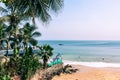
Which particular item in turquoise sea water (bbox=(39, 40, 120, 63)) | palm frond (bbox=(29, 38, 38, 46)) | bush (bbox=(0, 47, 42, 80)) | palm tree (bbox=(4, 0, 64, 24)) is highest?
palm tree (bbox=(4, 0, 64, 24))

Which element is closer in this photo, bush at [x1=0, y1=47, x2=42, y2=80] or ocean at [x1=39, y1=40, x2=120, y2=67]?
bush at [x1=0, y1=47, x2=42, y2=80]

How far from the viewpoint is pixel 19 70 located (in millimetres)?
17375

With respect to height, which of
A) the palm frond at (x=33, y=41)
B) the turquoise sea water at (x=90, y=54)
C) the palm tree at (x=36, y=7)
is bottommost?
the turquoise sea water at (x=90, y=54)

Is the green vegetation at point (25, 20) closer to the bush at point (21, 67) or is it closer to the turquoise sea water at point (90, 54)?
the bush at point (21, 67)

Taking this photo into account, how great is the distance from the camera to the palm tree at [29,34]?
31875mm

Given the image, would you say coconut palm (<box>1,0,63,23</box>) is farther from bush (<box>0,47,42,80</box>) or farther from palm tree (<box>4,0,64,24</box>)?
bush (<box>0,47,42,80</box>)

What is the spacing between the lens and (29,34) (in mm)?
32156

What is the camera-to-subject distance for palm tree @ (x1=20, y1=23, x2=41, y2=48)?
31.9 meters

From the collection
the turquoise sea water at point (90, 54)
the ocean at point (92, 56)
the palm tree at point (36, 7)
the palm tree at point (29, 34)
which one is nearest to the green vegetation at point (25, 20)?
the palm tree at point (36, 7)

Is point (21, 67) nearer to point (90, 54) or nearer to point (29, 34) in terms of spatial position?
point (29, 34)

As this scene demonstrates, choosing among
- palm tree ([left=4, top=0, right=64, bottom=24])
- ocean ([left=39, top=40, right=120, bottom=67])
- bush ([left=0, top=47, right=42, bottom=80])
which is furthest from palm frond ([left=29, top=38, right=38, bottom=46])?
palm tree ([left=4, top=0, right=64, bottom=24])

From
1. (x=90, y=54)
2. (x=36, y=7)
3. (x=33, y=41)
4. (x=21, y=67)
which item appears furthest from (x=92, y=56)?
(x=36, y=7)

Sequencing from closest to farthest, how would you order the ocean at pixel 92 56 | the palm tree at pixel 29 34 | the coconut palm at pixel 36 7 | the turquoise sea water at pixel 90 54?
the coconut palm at pixel 36 7 < the palm tree at pixel 29 34 < the ocean at pixel 92 56 < the turquoise sea water at pixel 90 54

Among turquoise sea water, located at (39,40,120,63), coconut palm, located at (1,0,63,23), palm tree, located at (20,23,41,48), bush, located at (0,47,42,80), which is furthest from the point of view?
turquoise sea water, located at (39,40,120,63)
